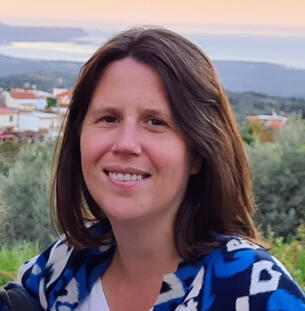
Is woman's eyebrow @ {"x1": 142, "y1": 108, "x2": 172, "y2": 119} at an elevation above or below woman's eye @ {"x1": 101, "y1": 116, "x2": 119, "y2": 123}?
above

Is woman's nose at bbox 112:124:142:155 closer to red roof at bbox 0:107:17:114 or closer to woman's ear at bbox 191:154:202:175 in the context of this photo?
woman's ear at bbox 191:154:202:175

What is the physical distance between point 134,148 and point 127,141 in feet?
0.09

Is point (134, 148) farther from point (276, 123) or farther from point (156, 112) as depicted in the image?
point (276, 123)

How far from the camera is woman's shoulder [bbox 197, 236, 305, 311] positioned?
1803 millimetres

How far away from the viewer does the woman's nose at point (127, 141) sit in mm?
1874

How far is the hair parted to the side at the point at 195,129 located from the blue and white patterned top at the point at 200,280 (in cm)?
8

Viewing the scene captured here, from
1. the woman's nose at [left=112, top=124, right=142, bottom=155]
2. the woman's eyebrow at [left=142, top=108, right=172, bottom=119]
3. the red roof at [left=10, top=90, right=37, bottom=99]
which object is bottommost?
the red roof at [left=10, top=90, right=37, bottom=99]

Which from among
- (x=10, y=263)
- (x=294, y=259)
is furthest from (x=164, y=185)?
(x=10, y=263)

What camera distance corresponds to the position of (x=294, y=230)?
7.28 m

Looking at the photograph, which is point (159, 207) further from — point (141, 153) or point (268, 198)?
point (268, 198)

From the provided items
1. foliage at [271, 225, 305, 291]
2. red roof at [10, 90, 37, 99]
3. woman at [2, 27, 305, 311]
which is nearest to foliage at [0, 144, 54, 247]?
red roof at [10, 90, 37, 99]

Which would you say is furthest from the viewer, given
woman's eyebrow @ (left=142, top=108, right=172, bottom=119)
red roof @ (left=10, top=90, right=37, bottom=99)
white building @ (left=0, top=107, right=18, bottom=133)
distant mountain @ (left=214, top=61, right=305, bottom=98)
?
distant mountain @ (left=214, top=61, right=305, bottom=98)

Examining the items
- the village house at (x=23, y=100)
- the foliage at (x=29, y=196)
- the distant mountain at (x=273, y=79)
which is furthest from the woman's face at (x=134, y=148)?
the distant mountain at (x=273, y=79)

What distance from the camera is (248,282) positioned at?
6.09 feet
